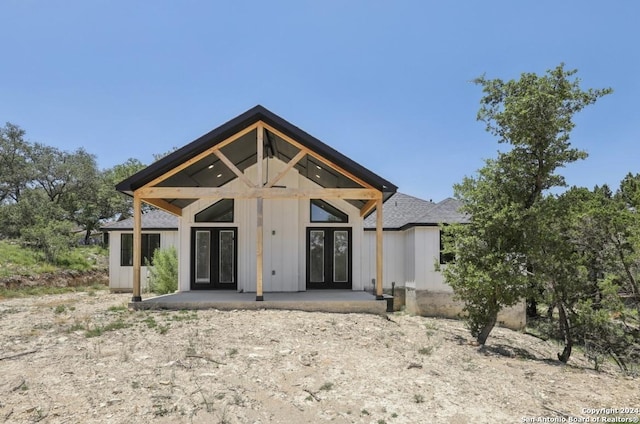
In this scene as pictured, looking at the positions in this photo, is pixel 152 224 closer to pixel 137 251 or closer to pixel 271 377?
pixel 137 251

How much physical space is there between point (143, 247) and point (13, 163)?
25.9 metres

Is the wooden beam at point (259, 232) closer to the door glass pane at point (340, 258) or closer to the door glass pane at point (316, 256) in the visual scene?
the door glass pane at point (316, 256)

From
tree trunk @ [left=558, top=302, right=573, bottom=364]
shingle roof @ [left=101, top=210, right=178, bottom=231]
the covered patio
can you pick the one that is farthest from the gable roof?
shingle roof @ [left=101, top=210, right=178, bottom=231]

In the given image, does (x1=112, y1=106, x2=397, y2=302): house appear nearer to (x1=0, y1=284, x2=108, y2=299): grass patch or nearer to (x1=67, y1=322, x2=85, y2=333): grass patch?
(x1=67, y1=322, x2=85, y2=333): grass patch

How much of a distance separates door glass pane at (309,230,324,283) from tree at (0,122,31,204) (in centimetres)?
3246

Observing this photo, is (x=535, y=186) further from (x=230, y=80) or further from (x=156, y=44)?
(x=156, y=44)

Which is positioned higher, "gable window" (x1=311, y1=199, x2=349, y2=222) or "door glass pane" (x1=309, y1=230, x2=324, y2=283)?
"gable window" (x1=311, y1=199, x2=349, y2=222)

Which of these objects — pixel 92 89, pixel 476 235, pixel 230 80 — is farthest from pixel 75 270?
pixel 476 235

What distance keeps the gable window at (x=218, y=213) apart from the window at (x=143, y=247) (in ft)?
18.8

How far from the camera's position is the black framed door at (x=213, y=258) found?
12.4 m

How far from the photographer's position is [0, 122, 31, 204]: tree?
34375 mm

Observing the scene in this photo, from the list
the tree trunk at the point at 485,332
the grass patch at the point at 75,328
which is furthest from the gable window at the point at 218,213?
the tree trunk at the point at 485,332

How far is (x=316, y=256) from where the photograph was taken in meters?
12.6

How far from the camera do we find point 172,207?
39.5 ft
